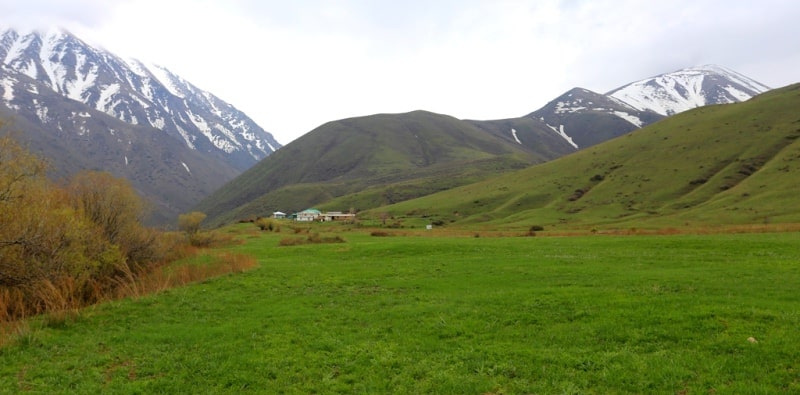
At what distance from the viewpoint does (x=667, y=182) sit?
4941 inches

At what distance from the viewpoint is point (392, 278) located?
26578 millimetres

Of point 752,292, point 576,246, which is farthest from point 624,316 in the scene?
point 576,246

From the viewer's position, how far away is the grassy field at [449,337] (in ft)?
38.0

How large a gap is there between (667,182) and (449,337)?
132 meters

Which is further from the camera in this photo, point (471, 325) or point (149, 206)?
point (149, 206)

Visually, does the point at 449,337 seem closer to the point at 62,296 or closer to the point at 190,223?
the point at 62,296

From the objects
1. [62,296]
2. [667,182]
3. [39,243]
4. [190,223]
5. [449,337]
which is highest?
[667,182]

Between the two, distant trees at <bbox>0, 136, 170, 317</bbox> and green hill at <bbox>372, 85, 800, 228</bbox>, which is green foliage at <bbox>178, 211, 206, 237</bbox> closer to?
distant trees at <bbox>0, 136, 170, 317</bbox>

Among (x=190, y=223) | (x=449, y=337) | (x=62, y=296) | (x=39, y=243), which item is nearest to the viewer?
(x=449, y=337)

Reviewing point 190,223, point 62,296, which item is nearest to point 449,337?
point 62,296

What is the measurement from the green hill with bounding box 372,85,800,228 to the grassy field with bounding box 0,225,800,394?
252ft

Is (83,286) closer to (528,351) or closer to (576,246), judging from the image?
(528,351)

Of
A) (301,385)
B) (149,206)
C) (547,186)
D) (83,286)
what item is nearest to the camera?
(301,385)

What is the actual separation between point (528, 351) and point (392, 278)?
14.0 meters
